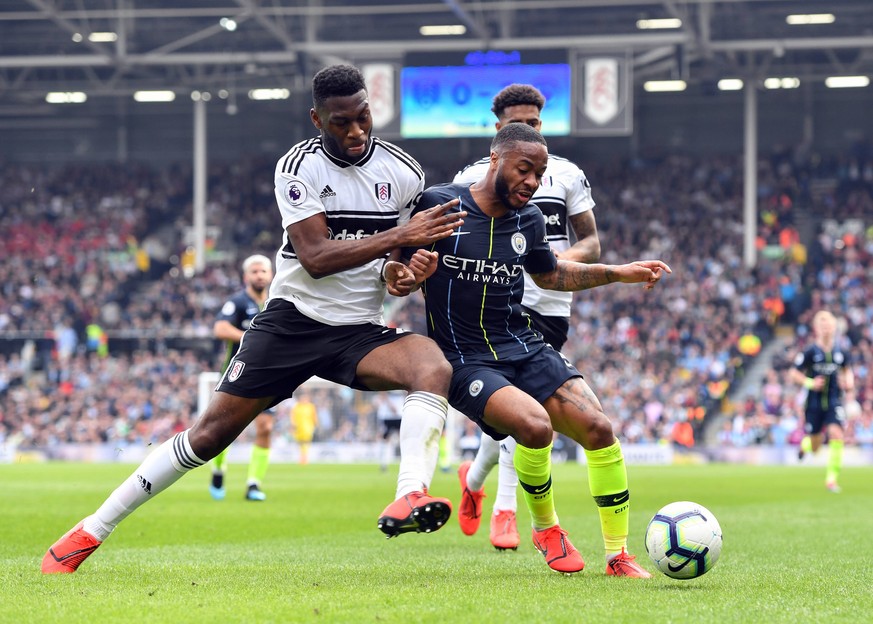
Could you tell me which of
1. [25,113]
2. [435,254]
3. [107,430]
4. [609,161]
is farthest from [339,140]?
[25,113]

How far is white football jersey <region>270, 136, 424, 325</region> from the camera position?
5.71 metres

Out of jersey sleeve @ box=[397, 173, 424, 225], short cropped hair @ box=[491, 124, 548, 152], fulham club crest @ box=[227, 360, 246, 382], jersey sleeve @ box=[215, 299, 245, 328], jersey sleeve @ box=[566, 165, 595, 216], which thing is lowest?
fulham club crest @ box=[227, 360, 246, 382]

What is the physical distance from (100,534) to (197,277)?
3017 centimetres

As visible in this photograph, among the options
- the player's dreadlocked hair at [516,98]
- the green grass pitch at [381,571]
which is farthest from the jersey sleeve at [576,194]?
the green grass pitch at [381,571]

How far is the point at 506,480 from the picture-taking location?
785 centimetres

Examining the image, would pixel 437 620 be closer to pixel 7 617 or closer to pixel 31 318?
pixel 7 617

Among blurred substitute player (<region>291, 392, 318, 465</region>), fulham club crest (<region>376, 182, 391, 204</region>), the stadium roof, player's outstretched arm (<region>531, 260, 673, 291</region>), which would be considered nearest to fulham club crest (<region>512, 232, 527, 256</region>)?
player's outstretched arm (<region>531, 260, 673, 291</region>)

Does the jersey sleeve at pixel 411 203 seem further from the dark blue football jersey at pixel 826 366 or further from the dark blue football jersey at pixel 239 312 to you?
the dark blue football jersey at pixel 826 366

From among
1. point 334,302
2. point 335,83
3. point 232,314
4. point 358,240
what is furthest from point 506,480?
point 232,314

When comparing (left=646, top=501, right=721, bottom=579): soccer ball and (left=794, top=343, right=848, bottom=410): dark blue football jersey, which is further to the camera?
(left=794, top=343, right=848, bottom=410): dark blue football jersey

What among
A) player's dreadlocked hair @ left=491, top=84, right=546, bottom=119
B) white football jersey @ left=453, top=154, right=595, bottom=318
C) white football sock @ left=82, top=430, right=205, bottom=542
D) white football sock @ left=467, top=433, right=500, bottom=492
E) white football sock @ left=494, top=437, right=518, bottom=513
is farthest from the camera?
white football sock @ left=467, top=433, right=500, bottom=492

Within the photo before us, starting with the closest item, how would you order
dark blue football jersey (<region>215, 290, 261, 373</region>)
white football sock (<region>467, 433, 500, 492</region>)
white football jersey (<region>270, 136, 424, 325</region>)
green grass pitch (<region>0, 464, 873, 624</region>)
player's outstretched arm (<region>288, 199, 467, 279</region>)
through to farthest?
green grass pitch (<region>0, 464, 873, 624</region>) → player's outstretched arm (<region>288, 199, 467, 279</region>) → white football jersey (<region>270, 136, 424, 325</region>) → white football sock (<region>467, 433, 500, 492</region>) → dark blue football jersey (<region>215, 290, 261, 373</region>)

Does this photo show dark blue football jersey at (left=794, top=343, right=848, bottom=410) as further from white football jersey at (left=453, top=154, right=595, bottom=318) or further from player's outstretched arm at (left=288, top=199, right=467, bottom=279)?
player's outstretched arm at (left=288, top=199, right=467, bottom=279)

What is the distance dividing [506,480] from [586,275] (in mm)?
1995
